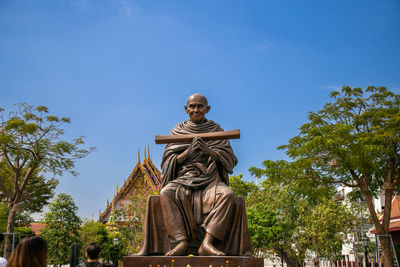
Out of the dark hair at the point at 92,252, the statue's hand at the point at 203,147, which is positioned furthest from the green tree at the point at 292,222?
the dark hair at the point at 92,252

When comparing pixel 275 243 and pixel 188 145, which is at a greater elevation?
pixel 188 145

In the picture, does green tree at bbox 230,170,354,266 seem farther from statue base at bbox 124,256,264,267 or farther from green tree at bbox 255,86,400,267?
statue base at bbox 124,256,264,267

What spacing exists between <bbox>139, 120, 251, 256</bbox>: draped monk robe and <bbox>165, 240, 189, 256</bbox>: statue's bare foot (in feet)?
0.30

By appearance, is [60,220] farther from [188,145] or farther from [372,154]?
[188,145]

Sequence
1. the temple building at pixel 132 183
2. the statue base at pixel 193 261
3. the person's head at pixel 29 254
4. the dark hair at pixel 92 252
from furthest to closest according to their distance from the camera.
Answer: the temple building at pixel 132 183 → the statue base at pixel 193 261 → the dark hair at pixel 92 252 → the person's head at pixel 29 254

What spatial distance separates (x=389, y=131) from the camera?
16781 mm

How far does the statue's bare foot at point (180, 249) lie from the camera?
5645mm

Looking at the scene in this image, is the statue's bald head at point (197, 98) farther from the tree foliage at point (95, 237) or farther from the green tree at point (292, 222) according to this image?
the tree foliage at point (95, 237)

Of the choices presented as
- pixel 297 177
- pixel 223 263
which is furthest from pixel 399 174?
pixel 223 263

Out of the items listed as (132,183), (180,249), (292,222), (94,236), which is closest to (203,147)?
(180,249)

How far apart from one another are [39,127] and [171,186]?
20.0 metres

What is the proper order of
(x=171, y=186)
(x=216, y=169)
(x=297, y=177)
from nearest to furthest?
(x=171, y=186) → (x=216, y=169) → (x=297, y=177)

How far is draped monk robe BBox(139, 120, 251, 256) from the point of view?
5.91 metres

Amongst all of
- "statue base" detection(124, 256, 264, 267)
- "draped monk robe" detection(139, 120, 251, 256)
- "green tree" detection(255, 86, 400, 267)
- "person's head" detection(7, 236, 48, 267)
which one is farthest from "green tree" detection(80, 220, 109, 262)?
"person's head" detection(7, 236, 48, 267)
